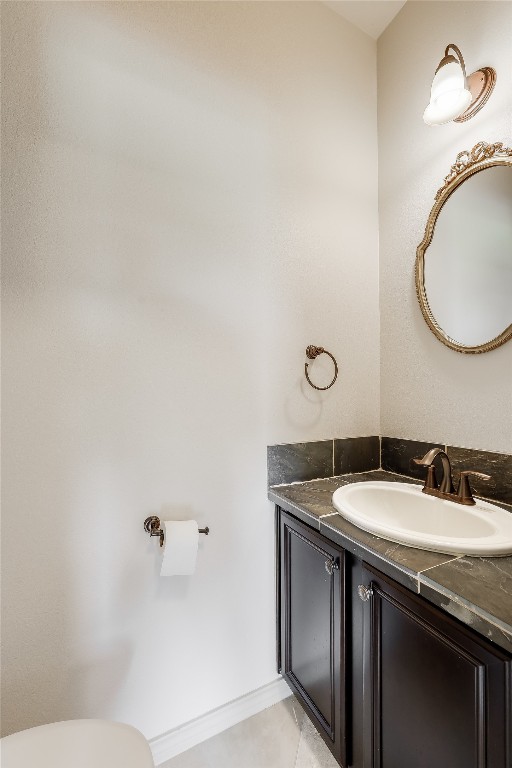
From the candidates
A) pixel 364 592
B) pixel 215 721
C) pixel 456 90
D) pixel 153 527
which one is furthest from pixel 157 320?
pixel 215 721

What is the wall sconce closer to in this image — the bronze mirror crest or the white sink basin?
the bronze mirror crest

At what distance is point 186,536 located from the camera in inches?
46.7

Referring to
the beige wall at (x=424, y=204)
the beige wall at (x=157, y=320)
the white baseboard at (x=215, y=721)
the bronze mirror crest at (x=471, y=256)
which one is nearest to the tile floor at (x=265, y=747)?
the white baseboard at (x=215, y=721)

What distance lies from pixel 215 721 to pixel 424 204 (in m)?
2.20

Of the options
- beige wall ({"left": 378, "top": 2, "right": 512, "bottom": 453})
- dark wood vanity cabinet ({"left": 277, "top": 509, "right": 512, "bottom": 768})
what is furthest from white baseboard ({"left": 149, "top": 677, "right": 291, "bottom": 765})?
beige wall ({"left": 378, "top": 2, "right": 512, "bottom": 453})

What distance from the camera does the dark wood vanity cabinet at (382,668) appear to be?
0.69m

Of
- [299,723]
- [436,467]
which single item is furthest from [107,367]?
[299,723]

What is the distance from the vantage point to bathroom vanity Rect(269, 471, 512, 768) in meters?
0.69

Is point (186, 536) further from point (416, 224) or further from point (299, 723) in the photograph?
point (416, 224)

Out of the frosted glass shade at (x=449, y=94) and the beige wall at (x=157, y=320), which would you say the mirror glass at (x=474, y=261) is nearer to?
the frosted glass shade at (x=449, y=94)

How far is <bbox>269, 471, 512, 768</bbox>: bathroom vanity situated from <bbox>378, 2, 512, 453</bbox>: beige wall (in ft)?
1.76

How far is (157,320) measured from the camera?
1248 millimetres

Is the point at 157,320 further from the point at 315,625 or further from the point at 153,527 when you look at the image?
the point at 315,625

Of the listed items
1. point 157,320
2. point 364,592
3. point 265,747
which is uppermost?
point 157,320
